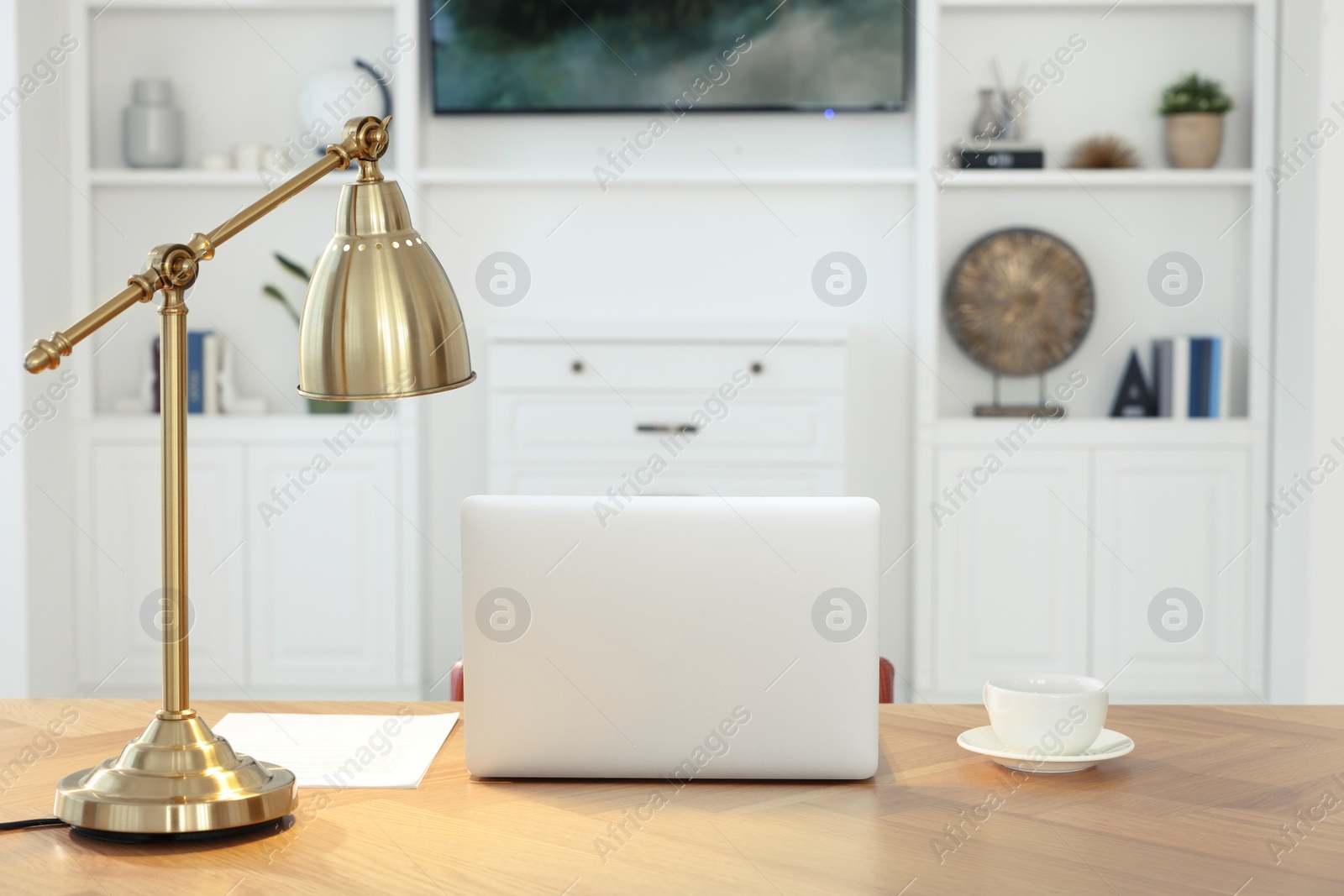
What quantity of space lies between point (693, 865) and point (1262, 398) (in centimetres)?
310

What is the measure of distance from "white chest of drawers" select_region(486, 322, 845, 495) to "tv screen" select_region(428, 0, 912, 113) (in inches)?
27.8

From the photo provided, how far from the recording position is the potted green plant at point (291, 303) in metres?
3.60

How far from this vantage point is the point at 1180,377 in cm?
354

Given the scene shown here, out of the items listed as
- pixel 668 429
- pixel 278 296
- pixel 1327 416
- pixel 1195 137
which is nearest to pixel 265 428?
pixel 278 296

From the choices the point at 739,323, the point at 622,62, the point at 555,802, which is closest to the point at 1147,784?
the point at 555,802

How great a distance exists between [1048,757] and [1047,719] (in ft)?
0.12

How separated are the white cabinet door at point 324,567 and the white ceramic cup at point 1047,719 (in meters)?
2.65

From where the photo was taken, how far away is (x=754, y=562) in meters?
1.13

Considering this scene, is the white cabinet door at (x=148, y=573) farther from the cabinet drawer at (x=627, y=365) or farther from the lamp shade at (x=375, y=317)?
the lamp shade at (x=375, y=317)

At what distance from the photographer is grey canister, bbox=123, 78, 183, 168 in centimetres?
362

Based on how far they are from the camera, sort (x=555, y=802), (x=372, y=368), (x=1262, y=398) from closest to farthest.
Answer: (x=372, y=368), (x=555, y=802), (x=1262, y=398)

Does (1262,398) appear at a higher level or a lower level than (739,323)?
lower

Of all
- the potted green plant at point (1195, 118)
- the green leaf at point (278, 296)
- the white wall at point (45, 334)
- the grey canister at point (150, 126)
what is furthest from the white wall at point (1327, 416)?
the white wall at point (45, 334)

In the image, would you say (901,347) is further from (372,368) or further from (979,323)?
(372,368)
